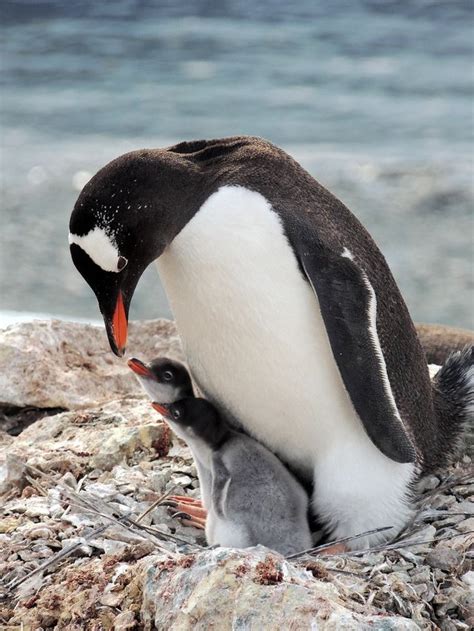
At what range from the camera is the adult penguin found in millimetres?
3164

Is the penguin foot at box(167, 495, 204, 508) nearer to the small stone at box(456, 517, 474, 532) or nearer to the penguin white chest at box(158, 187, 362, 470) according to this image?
the penguin white chest at box(158, 187, 362, 470)

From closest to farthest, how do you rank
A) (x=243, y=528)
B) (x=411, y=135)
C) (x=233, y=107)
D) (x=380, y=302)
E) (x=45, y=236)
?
(x=243, y=528) → (x=380, y=302) → (x=45, y=236) → (x=411, y=135) → (x=233, y=107)

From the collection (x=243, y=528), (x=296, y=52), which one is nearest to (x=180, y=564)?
(x=243, y=528)

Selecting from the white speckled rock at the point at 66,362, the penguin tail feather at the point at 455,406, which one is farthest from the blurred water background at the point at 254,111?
the penguin tail feather at the point at 455,406

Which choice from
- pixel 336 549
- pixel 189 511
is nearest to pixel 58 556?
pixel 189 511

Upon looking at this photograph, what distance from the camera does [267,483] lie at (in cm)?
331

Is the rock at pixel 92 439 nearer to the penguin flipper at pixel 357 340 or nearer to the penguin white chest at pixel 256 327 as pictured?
the penguin white chest at pixel 256 327

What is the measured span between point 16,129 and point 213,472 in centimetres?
1228

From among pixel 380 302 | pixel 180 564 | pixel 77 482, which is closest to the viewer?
pixel 180 564

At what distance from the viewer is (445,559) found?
9.89ft

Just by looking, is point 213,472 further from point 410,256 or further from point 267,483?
point 410,256

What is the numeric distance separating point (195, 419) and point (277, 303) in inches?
17.8

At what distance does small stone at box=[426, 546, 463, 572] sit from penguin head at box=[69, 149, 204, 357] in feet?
3.62

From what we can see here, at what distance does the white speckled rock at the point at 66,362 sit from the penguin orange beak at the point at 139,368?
1.33 meters
